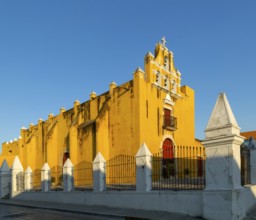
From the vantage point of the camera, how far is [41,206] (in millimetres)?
13672

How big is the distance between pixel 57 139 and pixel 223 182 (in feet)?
66.3

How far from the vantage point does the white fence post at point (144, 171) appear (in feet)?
34.9

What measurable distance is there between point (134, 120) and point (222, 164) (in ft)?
33.3

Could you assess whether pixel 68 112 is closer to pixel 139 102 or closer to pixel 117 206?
pixel 139 102

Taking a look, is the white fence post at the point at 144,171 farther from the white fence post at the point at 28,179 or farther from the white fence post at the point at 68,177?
the white fence post at the point at 28,179

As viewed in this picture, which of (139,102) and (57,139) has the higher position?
(139,102)

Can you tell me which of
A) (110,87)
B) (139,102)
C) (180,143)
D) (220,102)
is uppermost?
(110,87)

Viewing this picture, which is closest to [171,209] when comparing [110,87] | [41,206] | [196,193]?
[196,193]

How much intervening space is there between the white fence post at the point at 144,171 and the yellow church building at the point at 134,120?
6505mm

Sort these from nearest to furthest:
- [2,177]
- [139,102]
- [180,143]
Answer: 1. [139,102]
2. [2,177]
3. [180,143]

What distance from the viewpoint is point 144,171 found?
1069cm

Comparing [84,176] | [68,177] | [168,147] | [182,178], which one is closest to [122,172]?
[68,177]

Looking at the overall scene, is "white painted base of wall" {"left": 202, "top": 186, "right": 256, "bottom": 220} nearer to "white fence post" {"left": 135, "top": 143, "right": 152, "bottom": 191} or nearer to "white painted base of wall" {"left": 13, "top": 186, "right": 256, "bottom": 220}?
"white painted base of wall" {"left": 13, "top": 186, "right": 256, "bottom": 220}

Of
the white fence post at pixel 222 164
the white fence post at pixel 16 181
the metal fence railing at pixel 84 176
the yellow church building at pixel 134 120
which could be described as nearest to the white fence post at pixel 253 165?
the white fence post at pixel 222 164
